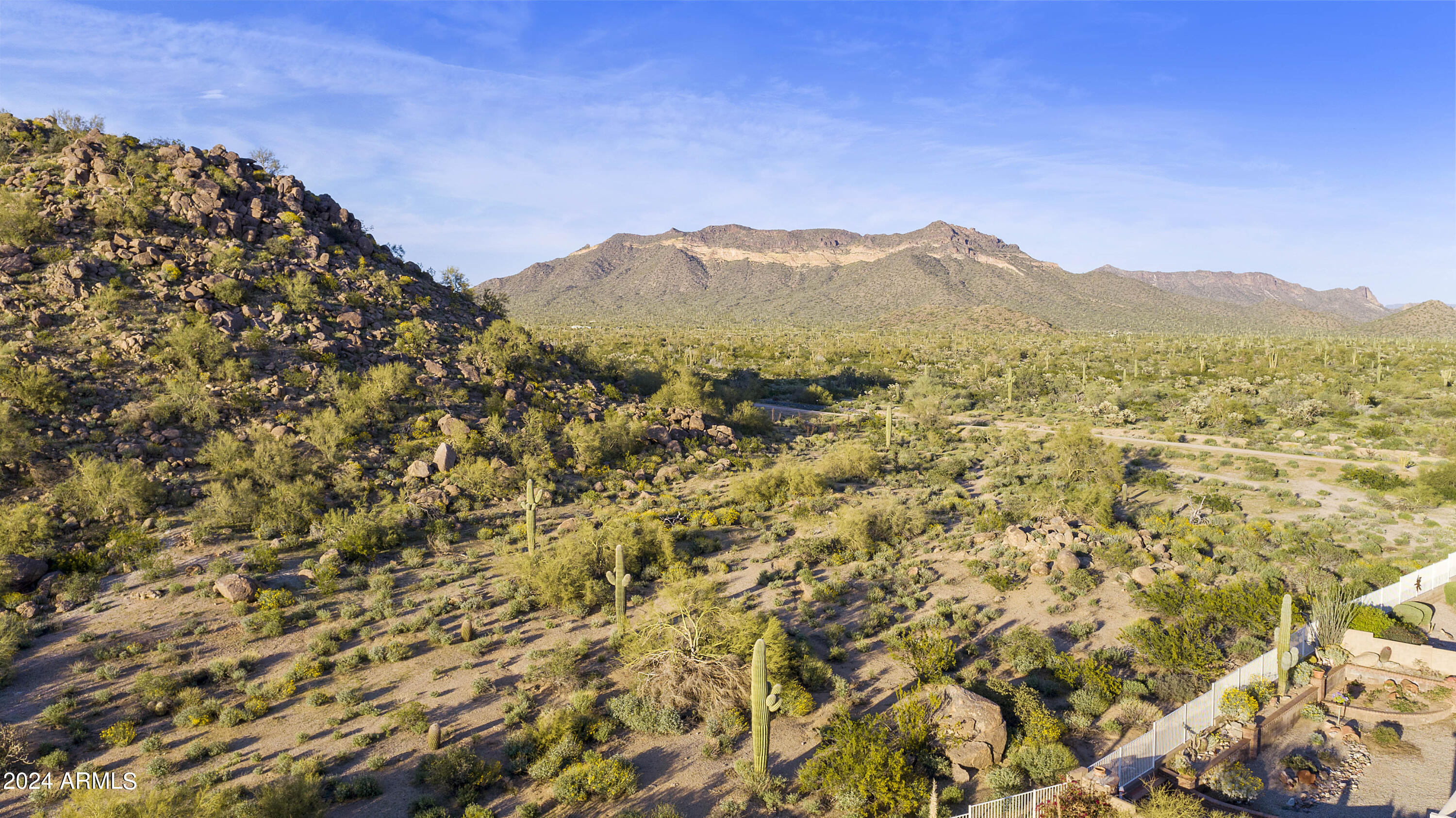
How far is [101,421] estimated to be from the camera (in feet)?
66.6

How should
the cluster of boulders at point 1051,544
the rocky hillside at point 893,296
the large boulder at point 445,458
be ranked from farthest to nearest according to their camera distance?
the rocky hillside at point 893,296 < the large boulder at point 445,458 < the cluster of boulders at point 1051,544

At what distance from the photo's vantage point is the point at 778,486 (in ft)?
83.1

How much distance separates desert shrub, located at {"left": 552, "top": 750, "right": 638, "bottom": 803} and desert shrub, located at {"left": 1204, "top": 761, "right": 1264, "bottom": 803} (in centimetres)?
976

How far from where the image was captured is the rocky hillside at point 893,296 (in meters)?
135

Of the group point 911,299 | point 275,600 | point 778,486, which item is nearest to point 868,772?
point 275,600

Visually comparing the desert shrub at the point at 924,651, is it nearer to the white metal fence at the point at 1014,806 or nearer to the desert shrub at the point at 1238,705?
the white metal fence at the point at 1014,806

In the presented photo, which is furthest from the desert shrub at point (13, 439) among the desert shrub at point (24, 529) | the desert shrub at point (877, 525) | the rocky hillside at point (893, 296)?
the rocky hillside at point (893, 296)

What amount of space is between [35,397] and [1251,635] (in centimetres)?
3435

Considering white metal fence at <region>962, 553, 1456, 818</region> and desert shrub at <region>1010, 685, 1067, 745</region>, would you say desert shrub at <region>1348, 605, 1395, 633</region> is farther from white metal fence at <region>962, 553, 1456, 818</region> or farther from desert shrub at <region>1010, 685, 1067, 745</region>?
desert shrub at <region>1010, 685, 1067, 745</region>

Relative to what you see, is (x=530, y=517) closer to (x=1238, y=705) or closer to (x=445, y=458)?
(x=445, y=458)

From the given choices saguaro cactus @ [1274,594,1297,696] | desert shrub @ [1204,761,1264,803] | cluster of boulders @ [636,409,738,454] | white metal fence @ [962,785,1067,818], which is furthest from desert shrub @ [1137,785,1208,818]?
cluster of boulders @ [636,409,738,454]

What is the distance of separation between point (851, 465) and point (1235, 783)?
17.7 m

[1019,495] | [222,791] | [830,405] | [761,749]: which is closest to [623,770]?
[761,749]

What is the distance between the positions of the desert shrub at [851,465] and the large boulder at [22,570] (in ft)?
77.4
